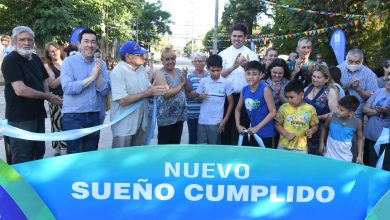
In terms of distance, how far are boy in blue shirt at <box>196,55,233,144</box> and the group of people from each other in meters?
0.01

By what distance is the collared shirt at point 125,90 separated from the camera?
326cm

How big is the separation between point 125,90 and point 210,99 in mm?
1224

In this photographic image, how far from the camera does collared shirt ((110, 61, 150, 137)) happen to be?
326 centimetres

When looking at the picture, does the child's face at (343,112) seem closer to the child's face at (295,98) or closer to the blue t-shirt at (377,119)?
the child's face at (295,98)

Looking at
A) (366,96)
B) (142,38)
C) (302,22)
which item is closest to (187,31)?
(142,38)

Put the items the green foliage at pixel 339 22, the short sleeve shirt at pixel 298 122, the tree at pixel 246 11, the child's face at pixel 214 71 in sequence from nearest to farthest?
the short sleeve shirt at pixel 298 122, the child's face at pixel 214 71, the green foliage at pixel 339 22, the tree at pixel 246 11

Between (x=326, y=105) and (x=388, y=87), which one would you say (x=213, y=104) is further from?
(x=388, y=87)

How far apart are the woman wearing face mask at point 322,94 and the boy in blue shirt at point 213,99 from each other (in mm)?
907

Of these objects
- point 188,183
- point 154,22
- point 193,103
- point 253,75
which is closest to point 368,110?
point 253,75

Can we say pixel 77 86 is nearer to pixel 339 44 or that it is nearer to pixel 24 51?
pixel 24 51

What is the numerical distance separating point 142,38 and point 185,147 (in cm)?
6540

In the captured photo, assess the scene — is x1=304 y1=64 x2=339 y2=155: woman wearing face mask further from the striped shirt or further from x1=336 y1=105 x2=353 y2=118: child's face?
the striped shirt

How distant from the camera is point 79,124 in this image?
3488 mm

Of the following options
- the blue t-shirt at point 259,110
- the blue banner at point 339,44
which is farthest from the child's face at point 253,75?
the blue banner at point 339,44
